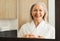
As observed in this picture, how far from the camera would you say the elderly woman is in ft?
2.82

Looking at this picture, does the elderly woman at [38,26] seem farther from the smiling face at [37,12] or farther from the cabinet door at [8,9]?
the cabinet door at [8,9]

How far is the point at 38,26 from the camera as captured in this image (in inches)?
34.5

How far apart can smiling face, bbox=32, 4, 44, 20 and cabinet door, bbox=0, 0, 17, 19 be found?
138mm

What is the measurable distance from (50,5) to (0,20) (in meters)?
0.38

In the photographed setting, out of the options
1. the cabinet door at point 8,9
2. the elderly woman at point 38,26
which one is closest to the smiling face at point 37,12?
the elderly woman at point 38,26

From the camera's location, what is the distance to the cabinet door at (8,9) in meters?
0.89

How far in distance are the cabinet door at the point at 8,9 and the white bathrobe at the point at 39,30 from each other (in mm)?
119

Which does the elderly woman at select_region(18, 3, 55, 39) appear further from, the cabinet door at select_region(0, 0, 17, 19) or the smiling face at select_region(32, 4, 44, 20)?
the cabinet door at select_region(0, 0, 17, 19)

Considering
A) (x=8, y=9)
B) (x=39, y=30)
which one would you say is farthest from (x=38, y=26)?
(x=8, y=9)

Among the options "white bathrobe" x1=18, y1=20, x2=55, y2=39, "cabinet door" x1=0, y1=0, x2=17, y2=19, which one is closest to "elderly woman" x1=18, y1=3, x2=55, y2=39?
"white bathrobe" x1=18, y1=20, x2=55, y2=39

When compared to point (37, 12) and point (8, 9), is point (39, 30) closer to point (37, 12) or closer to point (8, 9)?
point (37, 12)

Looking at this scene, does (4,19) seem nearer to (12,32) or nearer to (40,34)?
(12,32)

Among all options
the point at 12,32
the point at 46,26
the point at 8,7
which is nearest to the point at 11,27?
the point at 12,32

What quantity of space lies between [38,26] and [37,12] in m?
0.10
